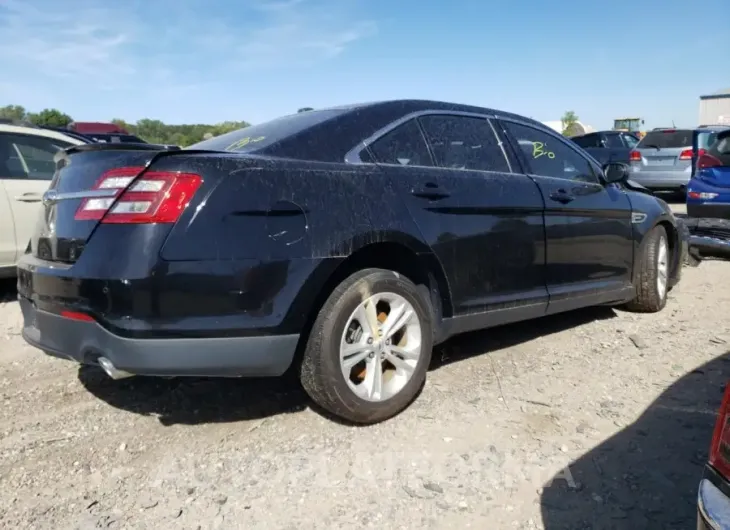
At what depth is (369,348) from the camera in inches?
121

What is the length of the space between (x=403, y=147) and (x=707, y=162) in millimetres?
6384

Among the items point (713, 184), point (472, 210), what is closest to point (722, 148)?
point (713, 184)

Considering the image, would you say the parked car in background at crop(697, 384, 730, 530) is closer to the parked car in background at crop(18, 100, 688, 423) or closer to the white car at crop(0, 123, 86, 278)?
the parked car in background at crop(18, 100, 688, 423)

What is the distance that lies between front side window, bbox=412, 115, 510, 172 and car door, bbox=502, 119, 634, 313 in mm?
238

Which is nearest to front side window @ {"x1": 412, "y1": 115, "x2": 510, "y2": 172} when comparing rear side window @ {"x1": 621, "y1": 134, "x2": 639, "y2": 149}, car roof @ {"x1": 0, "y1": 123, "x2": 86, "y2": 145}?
car roof @ {"x1": 0, "y1": 123, "x2": 86, "y2": 145}

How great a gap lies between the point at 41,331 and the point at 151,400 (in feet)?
2.49

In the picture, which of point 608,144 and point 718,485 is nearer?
point 718,485

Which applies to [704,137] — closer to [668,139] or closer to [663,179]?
[663,179]

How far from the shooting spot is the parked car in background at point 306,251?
261 cm

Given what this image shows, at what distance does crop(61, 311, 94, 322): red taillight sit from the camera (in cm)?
266

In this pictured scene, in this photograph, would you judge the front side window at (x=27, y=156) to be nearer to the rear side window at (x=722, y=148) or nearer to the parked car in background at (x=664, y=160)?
the rear side window at (x=722, y=148)

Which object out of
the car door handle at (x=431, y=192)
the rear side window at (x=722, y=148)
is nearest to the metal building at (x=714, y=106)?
the rear side window at (x=722, y=148)

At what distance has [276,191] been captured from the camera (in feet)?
9.11

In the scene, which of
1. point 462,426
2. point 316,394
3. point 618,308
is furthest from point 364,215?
point 618,308
